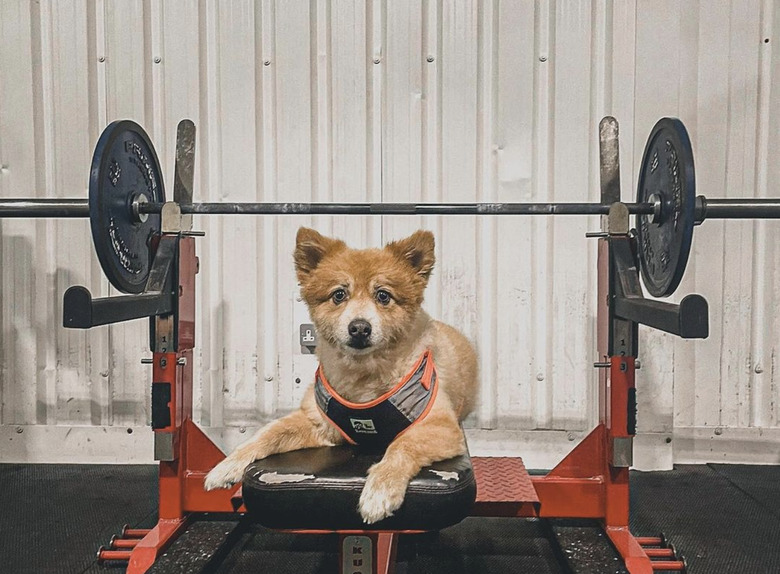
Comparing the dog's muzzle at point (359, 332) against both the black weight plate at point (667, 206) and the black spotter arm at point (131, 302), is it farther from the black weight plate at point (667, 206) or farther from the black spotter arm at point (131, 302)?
the black weight plate at point (667, 206)

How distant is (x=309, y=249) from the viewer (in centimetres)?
179

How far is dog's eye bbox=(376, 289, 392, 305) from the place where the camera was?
67.9 inches

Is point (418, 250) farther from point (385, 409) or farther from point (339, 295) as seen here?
point (385, 409)

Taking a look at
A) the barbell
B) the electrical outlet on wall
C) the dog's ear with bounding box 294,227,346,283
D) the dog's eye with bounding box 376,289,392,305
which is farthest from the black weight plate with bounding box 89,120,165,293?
the electrical outlet on wall

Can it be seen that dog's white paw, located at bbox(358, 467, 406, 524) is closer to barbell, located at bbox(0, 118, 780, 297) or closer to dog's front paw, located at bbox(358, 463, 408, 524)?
dog's front paw, located at bbox(358, 463, 408, 524)

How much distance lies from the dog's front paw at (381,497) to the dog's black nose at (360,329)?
37cm

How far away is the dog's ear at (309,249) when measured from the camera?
1784 millimetres

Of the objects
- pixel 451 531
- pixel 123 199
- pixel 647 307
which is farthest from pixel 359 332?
pixel 451 531

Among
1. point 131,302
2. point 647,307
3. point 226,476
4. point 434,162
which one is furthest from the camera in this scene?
point 434,162

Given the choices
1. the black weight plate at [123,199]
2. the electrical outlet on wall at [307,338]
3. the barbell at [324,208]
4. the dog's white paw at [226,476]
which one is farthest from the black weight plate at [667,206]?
the black weight plate at [123,199]

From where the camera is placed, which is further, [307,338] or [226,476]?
[307,338]

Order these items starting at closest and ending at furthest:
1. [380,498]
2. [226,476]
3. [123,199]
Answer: [380,498] → [226,476] → [123,199]

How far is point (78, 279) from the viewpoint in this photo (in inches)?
123

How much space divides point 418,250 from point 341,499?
2.37ft
